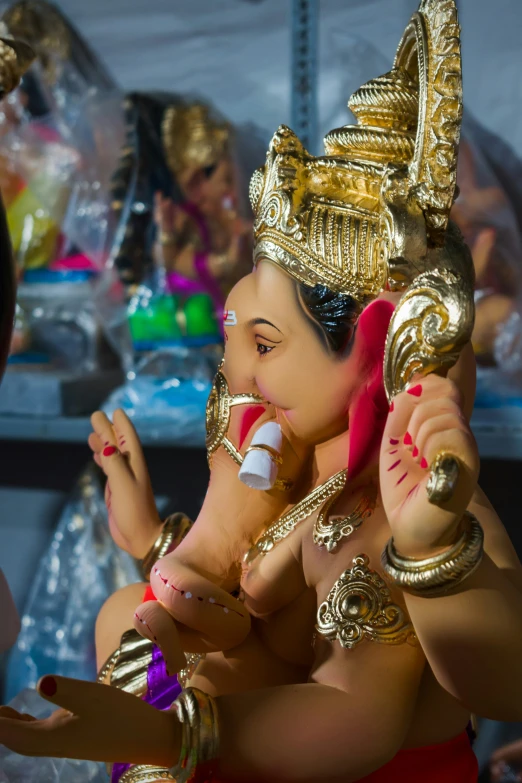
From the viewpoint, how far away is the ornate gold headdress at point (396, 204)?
60 cm

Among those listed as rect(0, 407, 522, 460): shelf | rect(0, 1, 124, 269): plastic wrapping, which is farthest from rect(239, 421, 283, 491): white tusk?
rect(0, 1, 124, 269): plastic wrapping

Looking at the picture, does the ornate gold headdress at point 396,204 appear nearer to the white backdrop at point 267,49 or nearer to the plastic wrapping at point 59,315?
the white backdrop at point 267,49

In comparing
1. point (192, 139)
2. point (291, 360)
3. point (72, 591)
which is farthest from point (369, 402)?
point (72, 591)

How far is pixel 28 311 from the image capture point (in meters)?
1.96

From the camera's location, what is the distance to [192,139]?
1.71 meters

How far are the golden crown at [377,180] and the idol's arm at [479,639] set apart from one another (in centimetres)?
23

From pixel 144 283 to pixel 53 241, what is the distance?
34 centimetres

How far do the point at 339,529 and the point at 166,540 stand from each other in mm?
232

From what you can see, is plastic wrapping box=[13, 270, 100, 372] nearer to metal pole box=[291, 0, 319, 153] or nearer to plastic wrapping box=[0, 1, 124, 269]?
plastic wrapping box=[0, 1, 124, 269]

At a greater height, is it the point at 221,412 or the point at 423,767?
the point at 221,412

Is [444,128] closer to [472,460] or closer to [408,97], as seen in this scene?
[408,97]

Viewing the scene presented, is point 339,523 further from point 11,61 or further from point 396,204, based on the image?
point 11,61

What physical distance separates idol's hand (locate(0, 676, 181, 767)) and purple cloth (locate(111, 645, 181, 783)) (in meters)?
0.14

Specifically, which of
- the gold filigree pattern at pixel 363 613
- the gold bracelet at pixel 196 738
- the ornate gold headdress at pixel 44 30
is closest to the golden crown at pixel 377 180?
the gold filigree pattern at pixel 363 613
